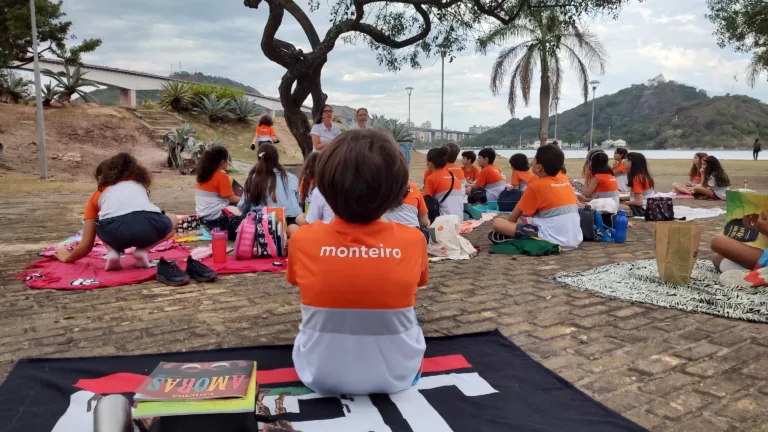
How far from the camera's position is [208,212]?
645 centimetres

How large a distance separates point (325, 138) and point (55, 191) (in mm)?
6466

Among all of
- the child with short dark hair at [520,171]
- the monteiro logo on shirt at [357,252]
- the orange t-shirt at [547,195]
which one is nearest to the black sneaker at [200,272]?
the monteiro logo on shirt at [357,252]

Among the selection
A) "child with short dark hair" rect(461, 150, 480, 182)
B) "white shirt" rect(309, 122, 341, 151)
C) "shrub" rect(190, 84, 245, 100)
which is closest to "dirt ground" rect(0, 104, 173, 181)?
→ "shrub" rect(190, 84, 245, 100)

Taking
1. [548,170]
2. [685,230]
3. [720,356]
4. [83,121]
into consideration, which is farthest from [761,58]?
[83,121]

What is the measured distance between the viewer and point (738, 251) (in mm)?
4090

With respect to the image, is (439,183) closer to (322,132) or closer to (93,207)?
(322,132)

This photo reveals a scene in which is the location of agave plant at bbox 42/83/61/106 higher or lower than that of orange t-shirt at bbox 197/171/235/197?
higher

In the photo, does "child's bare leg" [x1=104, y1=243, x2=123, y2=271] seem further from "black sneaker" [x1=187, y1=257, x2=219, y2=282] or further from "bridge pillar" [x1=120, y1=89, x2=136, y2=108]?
"bridge pillar" [x1=120, y1=89, x2=136, y2=108]

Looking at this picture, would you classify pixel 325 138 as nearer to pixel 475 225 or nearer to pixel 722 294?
pixel 475 225

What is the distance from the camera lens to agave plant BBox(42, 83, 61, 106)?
56.9 ft

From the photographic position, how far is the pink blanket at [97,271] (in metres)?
4.34

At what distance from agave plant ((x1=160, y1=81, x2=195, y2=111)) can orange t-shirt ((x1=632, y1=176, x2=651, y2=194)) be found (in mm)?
17761

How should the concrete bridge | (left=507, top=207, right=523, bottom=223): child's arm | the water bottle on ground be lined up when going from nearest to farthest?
(left=507, top=207, right=523, bottom=223): child's arm
the water bottle on ground
the concrete bridge

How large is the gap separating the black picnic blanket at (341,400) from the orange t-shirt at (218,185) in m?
3.83
